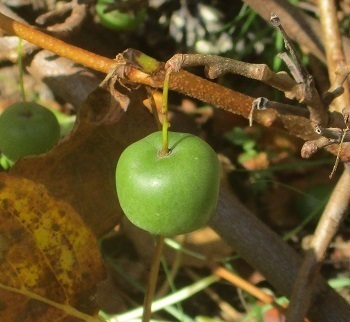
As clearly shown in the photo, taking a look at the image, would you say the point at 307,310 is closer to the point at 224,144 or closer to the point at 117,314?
the point at 117,314

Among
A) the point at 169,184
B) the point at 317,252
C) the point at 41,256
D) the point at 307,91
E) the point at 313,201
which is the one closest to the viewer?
the point at 169,184

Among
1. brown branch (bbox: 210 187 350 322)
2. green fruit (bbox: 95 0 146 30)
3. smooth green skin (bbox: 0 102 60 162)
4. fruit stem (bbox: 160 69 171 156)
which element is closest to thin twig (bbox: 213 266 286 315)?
brown branch (bbox: 210 187 350 322)

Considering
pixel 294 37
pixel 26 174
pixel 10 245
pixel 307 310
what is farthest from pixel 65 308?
pixel 294 37

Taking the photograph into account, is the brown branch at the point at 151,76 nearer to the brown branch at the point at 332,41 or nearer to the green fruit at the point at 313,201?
the brown branch at the point at 332,41

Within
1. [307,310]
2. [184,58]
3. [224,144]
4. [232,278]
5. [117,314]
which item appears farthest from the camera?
[224,144]

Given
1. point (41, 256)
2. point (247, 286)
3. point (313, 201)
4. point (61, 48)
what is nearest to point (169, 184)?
point (61, 48)

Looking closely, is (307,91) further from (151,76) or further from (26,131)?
(26,131)
